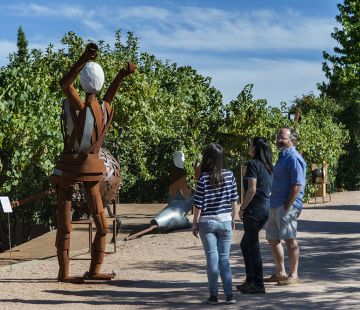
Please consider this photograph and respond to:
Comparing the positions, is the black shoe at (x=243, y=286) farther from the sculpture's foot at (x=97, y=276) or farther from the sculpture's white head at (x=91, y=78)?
the sculpture's white head at (x=91, y=78)

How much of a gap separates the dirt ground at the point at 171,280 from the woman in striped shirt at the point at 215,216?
0.98ft

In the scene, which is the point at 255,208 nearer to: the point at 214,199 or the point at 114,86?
the point at 214,199

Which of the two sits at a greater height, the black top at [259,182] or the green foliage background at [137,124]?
the green foliage background at [137,124]

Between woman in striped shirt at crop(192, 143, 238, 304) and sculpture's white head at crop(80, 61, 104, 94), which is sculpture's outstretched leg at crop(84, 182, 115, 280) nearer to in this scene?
sculpture's white head at crop(80, 61, 104, 94)

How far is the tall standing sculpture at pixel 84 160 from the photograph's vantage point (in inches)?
331

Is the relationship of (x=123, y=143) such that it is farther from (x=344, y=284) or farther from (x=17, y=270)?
(x=344, y=284)

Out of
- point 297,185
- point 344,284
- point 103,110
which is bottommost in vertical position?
point 344,284

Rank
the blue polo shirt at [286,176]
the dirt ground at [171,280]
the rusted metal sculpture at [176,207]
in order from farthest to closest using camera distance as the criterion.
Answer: the rusted metal sculpture at [176,207] < the blue polo shirt at [286,176] < the dirt ground at [171,280]

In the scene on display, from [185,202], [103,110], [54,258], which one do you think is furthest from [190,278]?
[185,202]

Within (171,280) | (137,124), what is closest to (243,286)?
(171,280)

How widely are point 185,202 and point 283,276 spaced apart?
672 centimetres

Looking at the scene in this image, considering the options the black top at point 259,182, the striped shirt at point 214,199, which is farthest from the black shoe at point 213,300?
the black top at point 259,182

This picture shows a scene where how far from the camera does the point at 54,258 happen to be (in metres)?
11.2

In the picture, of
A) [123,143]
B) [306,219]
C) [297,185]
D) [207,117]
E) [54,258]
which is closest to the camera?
[297,185]
